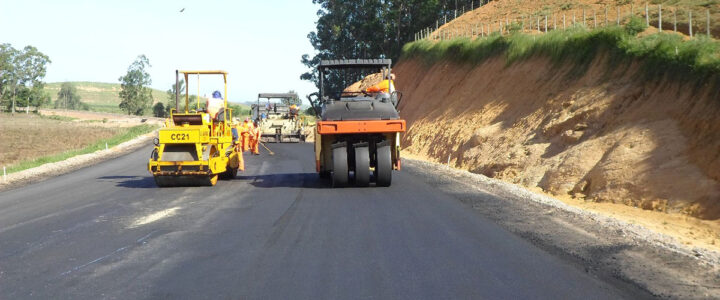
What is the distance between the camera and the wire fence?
70.8 feet

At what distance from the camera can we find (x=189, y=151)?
14609 mm

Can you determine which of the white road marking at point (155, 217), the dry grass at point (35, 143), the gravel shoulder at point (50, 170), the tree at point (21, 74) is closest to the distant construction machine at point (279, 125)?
the gravel shoulder at point (50, 170)

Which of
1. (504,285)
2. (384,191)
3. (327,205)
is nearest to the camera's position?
(504,285)

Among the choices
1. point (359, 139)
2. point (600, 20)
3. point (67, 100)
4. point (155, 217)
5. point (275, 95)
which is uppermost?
point (67, 100)

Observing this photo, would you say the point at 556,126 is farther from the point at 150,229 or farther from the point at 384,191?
the point at 150,229

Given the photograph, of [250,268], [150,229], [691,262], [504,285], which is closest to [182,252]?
[250,268]

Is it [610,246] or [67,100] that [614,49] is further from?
[67,100]

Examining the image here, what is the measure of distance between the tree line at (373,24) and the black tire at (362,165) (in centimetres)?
3914

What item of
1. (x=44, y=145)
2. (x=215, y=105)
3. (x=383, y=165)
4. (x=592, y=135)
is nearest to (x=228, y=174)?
(x=215, y=105)

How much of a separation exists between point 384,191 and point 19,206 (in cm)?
714

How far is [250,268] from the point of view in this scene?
6.74m

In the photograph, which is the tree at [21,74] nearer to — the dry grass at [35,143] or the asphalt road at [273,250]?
the dry grass at [35,143]

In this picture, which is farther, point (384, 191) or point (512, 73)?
point (512, 73)

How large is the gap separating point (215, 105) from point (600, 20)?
720 inches
